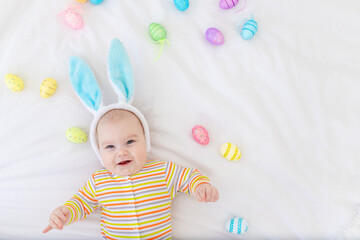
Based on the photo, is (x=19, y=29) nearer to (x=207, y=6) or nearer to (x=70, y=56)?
(x=70, y=56)

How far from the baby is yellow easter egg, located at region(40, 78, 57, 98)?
21 centimetres

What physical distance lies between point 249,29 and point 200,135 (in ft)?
1.32

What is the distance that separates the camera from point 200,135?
1160 millimetres

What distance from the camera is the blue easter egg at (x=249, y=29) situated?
1.23 m

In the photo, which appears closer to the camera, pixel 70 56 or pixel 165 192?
pixel 165 192

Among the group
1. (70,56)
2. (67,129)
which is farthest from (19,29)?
(67,129)

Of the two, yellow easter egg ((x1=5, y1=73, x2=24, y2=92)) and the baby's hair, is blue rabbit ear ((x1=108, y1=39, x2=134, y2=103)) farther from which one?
yellow easter egg ((x1=5, y1=73, x2=24, y2=92))

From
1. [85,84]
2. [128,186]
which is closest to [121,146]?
[128,186]

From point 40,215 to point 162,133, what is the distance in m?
0.46

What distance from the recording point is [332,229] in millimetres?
1094

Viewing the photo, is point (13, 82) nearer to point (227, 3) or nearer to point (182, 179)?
point (182, 179)

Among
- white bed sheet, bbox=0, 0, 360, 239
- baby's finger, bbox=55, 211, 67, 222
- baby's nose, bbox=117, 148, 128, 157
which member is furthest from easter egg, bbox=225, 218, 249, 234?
baby's finger, bbox=55, 211, 67, 222

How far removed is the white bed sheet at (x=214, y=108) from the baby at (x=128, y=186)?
0.06 m

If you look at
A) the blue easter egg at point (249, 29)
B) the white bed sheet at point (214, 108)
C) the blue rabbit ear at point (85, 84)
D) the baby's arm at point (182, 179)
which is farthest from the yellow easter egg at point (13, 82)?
the blue easter egg at point (249, 29)
